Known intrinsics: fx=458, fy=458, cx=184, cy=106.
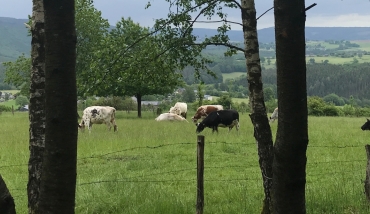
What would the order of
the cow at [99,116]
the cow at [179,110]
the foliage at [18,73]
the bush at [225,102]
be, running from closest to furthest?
the cow at [99,116] < the cow at [179,110] < the foliage at [18,73] < the bush at [225,102]

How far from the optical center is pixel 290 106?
10.4 ft

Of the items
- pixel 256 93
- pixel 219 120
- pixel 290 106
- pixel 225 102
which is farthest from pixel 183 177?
pixel 225 102

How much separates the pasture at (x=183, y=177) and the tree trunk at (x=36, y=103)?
1236 mm

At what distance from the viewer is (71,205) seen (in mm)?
3178

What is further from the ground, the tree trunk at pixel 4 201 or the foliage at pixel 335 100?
the foliage at pixel 335 100

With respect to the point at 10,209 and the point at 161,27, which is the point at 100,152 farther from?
the point at 10,209

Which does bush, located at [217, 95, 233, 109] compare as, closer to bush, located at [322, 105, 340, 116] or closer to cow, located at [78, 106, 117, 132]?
bush, located at [322, 105, 340, 116]

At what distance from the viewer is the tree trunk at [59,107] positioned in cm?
305

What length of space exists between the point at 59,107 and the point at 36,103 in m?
2.34

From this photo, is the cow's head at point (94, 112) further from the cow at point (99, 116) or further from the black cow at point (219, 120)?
the black cow at point (219, 120)

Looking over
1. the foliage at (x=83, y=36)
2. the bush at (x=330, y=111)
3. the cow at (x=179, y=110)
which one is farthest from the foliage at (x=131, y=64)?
the bush at (x=330, y=111)

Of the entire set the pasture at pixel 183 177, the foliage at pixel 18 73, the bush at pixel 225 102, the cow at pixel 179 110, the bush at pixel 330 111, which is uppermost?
the foliage at pixel 18 73

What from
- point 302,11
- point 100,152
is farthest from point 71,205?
point 100,152

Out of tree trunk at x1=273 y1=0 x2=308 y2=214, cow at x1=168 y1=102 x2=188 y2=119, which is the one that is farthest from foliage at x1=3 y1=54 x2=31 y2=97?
tree trunk at x1=273 y1=0 x2=308 y2=214
